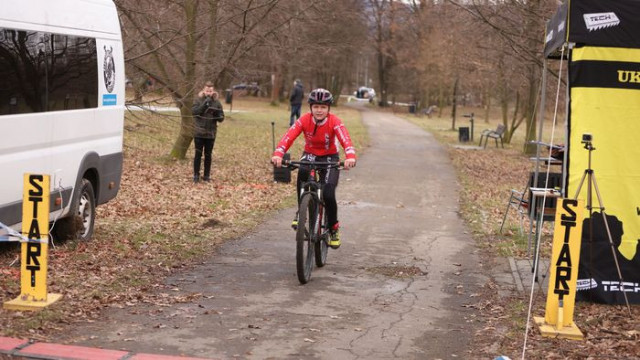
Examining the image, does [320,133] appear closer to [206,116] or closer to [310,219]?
[310,219]

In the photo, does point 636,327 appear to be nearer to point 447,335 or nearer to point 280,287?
point 447,335

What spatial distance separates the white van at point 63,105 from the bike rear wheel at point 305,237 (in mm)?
2547

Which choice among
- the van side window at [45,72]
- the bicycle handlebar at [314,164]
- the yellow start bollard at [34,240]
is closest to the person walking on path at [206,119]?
the van side window at [45,72]

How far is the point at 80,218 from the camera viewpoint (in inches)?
369

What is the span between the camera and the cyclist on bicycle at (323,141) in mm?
8773

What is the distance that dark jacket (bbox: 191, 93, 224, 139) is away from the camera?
54.9 feet

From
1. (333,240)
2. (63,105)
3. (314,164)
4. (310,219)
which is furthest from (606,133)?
(63,105)

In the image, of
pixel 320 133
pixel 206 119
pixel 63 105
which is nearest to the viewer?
pixel 63 105

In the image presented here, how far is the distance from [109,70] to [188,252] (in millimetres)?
2366

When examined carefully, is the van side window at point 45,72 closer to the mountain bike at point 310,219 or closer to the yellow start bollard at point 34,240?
the yellow start bollard at point 34,240

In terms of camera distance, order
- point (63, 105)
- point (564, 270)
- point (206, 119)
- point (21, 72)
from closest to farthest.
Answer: point (564, 270), point (21, 72), point (63, 105), point (206, 119)

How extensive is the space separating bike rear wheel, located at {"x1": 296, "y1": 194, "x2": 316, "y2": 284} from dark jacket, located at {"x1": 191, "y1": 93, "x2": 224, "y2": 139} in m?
8.33

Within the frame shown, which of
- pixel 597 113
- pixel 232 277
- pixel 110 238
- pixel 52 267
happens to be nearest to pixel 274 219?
pixel 110 238

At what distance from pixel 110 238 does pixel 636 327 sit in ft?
19.8
